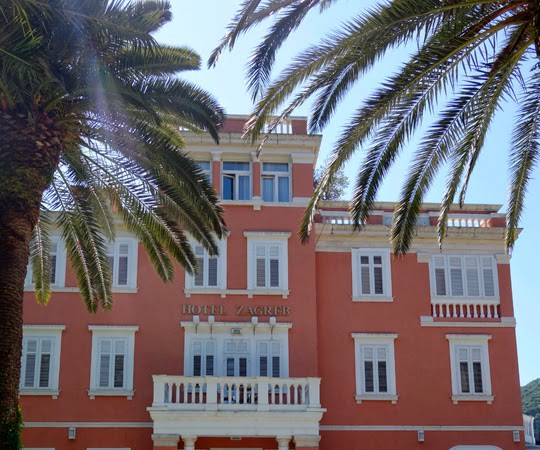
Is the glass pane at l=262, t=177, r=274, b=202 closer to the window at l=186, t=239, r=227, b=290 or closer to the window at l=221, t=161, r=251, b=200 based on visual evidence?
the window at l=221, t=161, r=251, b=200

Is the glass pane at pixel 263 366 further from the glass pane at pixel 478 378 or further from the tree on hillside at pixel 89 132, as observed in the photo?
the tree on hillside at pixel 89 132

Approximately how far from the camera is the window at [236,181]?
28969mm

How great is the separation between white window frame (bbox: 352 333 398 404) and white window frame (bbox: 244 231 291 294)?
289 cm

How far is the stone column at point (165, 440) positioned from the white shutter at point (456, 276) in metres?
10.3

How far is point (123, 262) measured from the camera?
28344mm

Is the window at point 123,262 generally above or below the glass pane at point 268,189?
below

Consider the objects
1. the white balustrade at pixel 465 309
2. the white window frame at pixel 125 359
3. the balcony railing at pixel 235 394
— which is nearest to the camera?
the balcony railing at pixel 235 394

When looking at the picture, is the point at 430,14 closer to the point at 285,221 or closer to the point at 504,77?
the point at 504,77

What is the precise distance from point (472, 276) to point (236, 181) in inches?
331

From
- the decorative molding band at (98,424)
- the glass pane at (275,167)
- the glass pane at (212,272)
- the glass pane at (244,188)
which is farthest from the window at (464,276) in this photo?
the decorative molding band at (98,424)

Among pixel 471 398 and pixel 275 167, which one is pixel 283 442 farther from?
pixel 275 167

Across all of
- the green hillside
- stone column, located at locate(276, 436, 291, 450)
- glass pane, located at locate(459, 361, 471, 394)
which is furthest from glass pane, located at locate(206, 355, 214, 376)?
the green hillside

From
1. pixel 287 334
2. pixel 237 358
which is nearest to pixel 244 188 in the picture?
pixel 287 334

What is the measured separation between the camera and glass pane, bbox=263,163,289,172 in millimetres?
29141
